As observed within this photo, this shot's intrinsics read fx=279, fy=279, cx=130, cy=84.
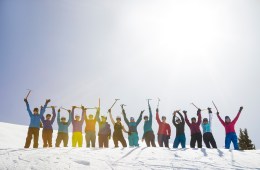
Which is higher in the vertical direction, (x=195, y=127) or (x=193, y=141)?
(x=195, y=127)

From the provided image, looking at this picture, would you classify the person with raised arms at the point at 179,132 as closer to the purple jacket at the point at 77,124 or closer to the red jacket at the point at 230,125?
the red jacket at the point at 230,125

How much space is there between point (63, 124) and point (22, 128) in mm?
17874

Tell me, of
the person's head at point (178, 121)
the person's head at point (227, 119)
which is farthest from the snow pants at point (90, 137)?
the person's head at point (227, 119)

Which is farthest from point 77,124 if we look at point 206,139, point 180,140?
point 206,139

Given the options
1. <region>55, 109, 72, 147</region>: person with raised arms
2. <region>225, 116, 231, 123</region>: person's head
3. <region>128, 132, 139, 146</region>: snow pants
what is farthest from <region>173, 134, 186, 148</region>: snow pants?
<region>55, 109, 72, 147</region>: person with raised arms

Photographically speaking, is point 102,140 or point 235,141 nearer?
point 235,141

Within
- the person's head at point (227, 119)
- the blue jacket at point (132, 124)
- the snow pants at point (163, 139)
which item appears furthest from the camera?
the blue jacket at point (132, 124)

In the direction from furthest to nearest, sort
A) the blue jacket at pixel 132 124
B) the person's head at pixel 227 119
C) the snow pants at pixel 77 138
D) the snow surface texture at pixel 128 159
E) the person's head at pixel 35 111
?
the blue jacket at pixel 132 124 → the snow pants at pixel 77 138 → the person's head at pixel 227 119 → the person's head at pixel 35 111 → the snow surface texture at pixel 128 159

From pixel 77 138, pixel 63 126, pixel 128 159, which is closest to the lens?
pixel 128 159

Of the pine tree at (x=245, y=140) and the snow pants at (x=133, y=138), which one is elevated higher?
the snow pants at (x=133, y=138)

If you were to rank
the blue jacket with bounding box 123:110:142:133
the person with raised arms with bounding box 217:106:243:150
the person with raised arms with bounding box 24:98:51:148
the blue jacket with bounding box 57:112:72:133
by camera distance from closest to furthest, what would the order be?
1. the person with raised arms with bounding box 24:98:51:148
2. the person with raised arms with bounding box 217:106:243:150
3. the blue jacket with bounding box 57:112:72:133
4. the blue jacket with bounding box 123:110:142:133

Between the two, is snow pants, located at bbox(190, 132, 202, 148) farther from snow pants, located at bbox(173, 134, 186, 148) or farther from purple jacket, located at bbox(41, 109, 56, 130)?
purple jacket, located at bbox(41, 109, 56, 130)

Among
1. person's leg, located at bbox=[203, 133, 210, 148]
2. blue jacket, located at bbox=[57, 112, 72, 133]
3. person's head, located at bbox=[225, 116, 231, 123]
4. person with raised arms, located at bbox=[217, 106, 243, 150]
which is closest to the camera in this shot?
person with raised arms, located at bbox=[217, 106, 243, 150]

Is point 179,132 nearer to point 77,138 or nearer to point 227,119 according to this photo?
point 227,119
